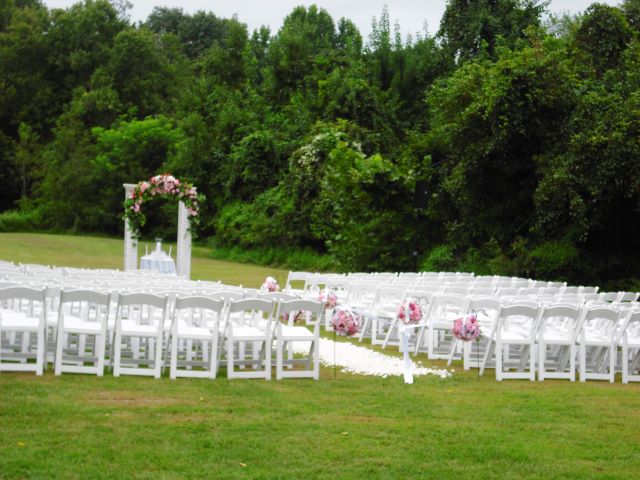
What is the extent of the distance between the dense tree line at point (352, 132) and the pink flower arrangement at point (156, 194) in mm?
7076

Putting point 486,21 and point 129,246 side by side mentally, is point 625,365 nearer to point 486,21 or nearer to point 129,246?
point 129,246

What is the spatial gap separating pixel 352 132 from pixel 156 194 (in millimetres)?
17528

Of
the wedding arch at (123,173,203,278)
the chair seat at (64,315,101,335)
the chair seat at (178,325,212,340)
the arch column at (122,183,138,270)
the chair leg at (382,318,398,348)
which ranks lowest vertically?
the chair leg at (382,318,398,348)

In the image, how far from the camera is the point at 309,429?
7594mm

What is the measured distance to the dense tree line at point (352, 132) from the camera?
23812mm

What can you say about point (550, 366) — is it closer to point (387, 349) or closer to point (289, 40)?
point (387, 349)

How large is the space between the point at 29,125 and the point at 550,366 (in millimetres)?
48804

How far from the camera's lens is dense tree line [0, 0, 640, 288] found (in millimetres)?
23812

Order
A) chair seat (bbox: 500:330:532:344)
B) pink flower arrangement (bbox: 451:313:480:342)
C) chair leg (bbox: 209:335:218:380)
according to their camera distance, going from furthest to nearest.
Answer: chair seat (bbox: 500:330:532:344) → pink flower arrangement (bbox: 451:313:480:342) → chair leg (bbox: 209:335:218:380)

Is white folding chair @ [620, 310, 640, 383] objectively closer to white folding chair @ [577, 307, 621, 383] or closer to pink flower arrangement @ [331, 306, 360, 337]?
white folding chair @ [577, 307, 621, 383]

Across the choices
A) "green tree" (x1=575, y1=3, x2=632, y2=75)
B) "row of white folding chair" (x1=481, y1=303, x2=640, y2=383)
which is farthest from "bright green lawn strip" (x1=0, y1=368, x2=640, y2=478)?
"green tree" (x1=575, y1=3, x2=632, y2=75)

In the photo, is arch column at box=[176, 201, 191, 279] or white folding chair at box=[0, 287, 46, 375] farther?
arch column at box=[176, 201, 191, 279]

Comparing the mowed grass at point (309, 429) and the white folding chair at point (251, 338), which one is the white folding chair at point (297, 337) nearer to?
the white folding chair at point (251, 338)

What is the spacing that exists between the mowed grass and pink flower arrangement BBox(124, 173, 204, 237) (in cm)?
1147
